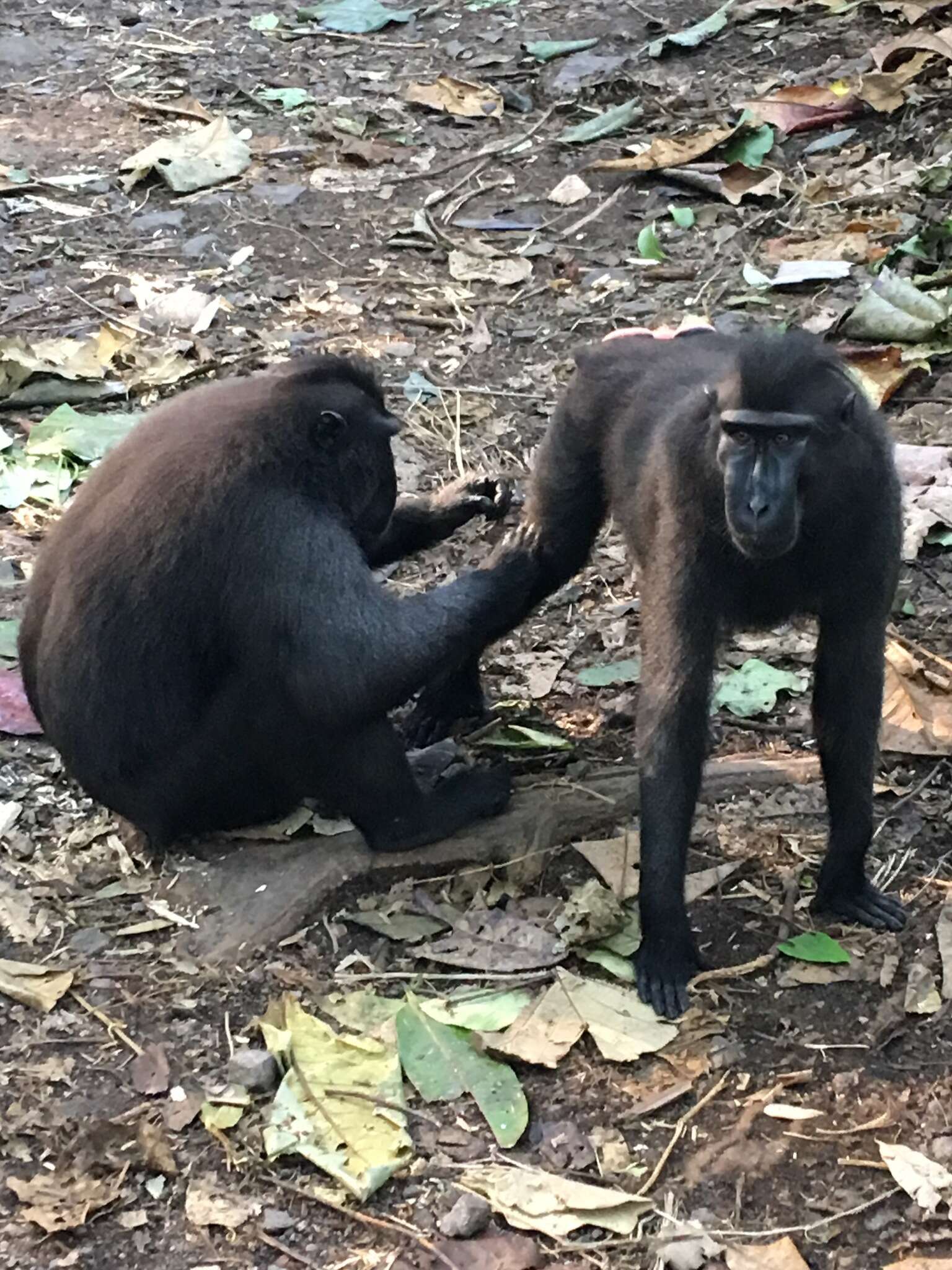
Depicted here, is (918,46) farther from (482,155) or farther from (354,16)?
(354,16)

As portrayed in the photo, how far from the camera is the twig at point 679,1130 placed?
4.45 metres

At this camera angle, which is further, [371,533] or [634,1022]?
[371,533]

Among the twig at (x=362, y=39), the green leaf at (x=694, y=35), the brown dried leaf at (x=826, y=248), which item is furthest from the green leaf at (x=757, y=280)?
the twig at (x=362, y=39)

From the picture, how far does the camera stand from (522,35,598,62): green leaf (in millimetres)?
11391

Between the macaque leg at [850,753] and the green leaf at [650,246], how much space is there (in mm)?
4394

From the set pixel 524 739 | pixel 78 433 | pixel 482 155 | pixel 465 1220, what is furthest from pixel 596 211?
pixel 465 1220

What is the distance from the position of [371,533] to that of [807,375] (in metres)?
1.77

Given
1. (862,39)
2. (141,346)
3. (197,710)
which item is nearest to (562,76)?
(862,39)

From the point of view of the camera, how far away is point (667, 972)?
5129 mm

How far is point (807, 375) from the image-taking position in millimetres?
4832

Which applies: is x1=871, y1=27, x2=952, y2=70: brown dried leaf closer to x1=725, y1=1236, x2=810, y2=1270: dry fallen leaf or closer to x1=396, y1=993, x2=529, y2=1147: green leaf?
x1=396, y1=993, x2=529, y2=1147: green leaf

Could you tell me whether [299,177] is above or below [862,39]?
below

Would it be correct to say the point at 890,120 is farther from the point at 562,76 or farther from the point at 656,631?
the point at 656,631

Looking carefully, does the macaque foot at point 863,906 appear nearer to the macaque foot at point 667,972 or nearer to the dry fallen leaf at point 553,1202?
the macaque foot at point 667,972
